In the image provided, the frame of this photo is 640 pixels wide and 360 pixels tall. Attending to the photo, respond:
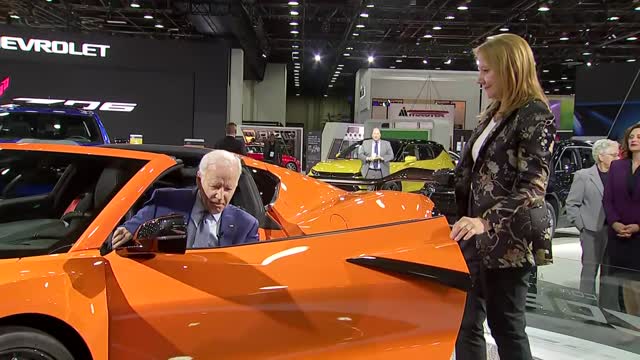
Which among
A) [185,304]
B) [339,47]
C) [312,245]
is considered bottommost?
[185,304]

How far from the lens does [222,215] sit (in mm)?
2293

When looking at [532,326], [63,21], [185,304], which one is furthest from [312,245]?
[63,21]

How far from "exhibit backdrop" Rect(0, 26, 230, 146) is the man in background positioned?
21.6ft

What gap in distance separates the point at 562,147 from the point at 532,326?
5508 mm

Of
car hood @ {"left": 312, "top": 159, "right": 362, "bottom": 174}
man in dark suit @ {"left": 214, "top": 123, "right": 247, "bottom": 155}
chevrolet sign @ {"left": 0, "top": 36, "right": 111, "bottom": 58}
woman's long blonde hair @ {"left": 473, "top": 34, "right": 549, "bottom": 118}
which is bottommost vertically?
car hood @ {"left": 312, "top": 159, "right": 362, "bottom": 174}

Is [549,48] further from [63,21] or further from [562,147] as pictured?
[63,21]

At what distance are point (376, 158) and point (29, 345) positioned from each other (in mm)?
8442

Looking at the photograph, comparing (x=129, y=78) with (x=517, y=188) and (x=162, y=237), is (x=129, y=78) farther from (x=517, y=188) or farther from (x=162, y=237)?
(x=517, y=188)

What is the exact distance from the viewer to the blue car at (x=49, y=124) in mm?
6184

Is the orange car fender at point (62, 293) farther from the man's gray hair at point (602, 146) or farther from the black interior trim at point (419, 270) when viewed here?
the man's gray hair at point (602, 146)

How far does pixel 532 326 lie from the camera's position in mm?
3994

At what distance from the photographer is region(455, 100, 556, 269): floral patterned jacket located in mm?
1789

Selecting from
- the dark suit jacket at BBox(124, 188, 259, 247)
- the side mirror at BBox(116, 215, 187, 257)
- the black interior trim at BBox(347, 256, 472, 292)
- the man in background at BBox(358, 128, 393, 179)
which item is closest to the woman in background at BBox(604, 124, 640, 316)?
the black interior trim at BBox(347, 256, 472, 292)

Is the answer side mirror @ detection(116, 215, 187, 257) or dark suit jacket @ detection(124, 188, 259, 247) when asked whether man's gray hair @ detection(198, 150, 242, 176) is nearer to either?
dark suit jacket @ detection(124, 188, 259, 247)
